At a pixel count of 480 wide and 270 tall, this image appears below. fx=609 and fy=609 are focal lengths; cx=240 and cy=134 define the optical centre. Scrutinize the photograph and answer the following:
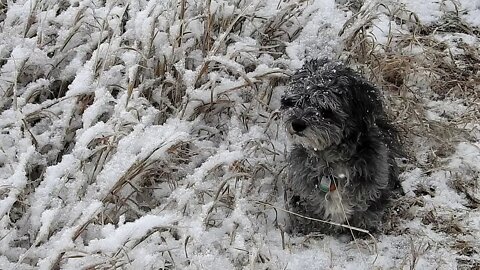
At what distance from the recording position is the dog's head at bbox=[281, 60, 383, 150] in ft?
8.73

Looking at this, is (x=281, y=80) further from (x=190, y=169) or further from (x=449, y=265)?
(x=449, y=265)

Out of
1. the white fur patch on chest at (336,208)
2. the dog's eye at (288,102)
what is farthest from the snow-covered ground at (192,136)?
the dog's eye at (288,102)

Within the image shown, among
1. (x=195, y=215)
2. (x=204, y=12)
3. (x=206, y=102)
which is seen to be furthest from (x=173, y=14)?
(x=195, y=215)

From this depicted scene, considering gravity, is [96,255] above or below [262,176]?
above

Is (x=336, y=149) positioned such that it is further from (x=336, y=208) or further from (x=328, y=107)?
(x=336, y=208)

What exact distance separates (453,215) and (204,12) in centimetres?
186

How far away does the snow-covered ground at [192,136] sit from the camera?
263 cm

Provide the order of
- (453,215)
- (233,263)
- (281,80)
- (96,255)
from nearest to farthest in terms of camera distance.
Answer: (96,255), (233,263), (453,215), (281,80)

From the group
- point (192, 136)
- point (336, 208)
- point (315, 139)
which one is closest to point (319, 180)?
point (336, 208)

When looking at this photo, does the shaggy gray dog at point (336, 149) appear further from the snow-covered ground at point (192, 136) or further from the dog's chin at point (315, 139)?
the snow-covered ground at point (192, 136)

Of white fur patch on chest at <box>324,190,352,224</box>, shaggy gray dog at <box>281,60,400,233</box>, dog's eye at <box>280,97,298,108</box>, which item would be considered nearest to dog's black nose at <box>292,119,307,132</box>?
shaggy gray dog at <box>281,60,400,233</box>

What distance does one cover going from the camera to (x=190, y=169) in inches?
126

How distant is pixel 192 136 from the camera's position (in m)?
3.33

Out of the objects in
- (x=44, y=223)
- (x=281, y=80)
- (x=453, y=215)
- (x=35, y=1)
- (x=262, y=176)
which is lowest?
(x=453, y=215)
